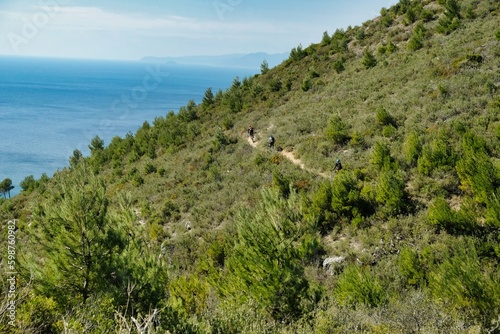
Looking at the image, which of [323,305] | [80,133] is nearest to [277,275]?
[323,305]

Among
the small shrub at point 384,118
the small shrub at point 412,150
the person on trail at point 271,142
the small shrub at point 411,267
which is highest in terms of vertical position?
the person on trail at point 271,142

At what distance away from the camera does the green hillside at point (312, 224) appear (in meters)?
8.47

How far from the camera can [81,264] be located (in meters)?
9.72

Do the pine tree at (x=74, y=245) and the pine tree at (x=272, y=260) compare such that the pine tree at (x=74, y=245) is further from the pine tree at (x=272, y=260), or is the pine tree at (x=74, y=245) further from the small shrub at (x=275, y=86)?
the small shrub at (x=275, y=86)

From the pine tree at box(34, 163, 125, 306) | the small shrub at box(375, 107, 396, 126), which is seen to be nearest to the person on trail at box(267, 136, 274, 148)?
the small shrub at box(375, 107, 396, 126)

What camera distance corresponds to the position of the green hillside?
27.8 feet

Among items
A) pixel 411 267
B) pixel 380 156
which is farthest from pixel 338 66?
pixel 411 267

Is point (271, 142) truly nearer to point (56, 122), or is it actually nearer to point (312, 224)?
point (312, 224)

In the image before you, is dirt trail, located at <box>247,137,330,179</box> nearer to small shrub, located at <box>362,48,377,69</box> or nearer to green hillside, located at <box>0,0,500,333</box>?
green hillside, located at <box>0,0,500,333</box>

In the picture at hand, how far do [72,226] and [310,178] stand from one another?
1374 cm

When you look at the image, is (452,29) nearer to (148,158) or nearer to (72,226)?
(148,158)

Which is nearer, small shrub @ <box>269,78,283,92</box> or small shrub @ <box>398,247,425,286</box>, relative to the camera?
small shrub @ <box>398,247,425,286</box>

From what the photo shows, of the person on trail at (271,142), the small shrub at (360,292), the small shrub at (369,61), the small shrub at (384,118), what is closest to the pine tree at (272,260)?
the small shrub at (360,292)

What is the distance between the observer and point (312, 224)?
33.9 feet
